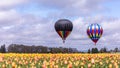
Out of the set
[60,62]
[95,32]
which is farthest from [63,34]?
[60,62]

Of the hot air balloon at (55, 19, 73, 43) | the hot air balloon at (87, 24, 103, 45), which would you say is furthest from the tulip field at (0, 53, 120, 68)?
the hot air balloon at (87, 24, 103, 45)

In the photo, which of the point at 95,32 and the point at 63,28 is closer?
the point at 63,28

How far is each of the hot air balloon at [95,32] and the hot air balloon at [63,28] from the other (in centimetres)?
343

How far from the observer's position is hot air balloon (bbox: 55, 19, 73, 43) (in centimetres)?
5188

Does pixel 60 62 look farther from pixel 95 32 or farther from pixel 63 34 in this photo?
pixel 95 32

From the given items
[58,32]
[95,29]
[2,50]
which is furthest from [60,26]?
[2,50]

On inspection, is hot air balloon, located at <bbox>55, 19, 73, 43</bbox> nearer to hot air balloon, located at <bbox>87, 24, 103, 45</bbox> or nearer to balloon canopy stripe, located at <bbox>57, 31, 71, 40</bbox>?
balloon canopy stripe, located at <bbox>57, 31, 71, 40</bbox>

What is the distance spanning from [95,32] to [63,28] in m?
4.88

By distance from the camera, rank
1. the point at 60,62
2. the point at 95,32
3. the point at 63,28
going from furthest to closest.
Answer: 1. the point at 95,32
2. the point at 63,28
3. the point at 60,62

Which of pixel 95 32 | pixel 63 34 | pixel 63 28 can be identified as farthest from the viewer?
pixel 95 32

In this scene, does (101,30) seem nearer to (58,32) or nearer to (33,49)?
(58,32)

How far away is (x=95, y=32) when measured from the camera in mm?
53344

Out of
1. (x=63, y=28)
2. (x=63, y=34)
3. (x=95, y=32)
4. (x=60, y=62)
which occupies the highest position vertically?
(x=63, y=28)

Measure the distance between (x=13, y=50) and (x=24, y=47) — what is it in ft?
5.36
